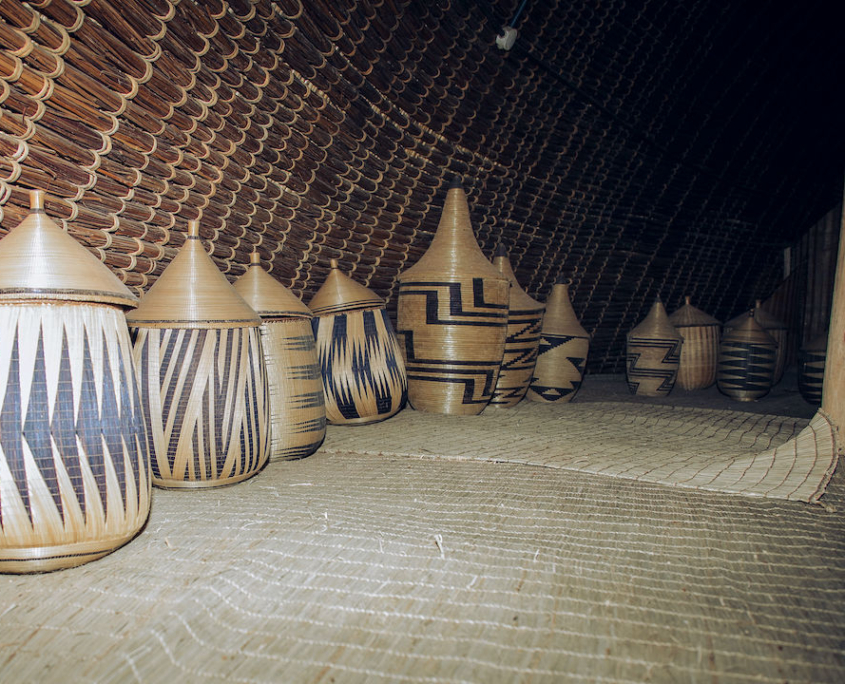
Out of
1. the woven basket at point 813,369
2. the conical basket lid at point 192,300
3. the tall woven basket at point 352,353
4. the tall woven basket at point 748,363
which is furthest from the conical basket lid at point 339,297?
the tall woven basket at point 748,363


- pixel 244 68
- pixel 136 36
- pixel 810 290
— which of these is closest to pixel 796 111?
pixel 810 290

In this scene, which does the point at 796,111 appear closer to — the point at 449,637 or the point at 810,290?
the point at 810,290

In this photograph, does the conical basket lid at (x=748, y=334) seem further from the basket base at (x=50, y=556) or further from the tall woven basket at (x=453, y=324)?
the basket base at (x=50, y=556)

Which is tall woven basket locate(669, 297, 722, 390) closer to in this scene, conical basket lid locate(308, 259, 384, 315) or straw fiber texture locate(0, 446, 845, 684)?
conical basket lid locate(308, 259, 384, 315)

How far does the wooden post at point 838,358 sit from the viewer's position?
5.39 feet

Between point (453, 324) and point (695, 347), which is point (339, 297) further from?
point (695, 347)

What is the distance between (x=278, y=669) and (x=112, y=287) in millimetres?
715

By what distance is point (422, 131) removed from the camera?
255 centimetres

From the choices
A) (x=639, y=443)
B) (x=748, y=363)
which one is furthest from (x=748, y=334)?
(x=639, y=443)

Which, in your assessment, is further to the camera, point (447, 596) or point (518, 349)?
point (518, 349)

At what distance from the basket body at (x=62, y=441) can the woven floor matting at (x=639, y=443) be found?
0.93 m

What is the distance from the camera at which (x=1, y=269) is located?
956 millimetres

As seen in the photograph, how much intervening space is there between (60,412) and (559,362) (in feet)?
8.61

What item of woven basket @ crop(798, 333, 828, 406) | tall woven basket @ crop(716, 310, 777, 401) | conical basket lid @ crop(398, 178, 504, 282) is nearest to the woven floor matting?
conical basket lid @ crop(398, 178, 504, 282)
